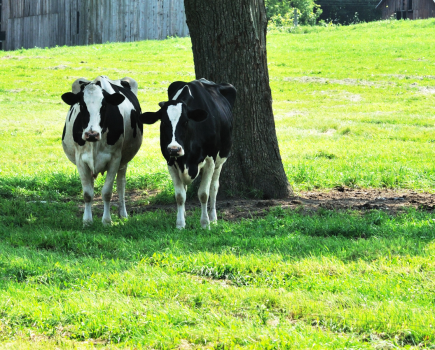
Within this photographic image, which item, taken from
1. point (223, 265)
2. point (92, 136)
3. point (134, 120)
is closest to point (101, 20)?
point (134, 120)

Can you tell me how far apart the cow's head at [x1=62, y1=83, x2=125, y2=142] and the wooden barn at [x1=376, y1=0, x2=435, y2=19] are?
167ft

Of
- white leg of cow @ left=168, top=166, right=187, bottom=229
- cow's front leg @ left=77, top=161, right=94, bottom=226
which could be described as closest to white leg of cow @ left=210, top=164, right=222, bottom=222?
white leg of cow @ left=168, top=166, right=187, bottom=229

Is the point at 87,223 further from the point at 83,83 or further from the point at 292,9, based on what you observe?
→ the point at 292,9

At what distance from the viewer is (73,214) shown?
8531 mm

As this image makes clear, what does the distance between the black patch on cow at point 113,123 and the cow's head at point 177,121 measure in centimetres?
83

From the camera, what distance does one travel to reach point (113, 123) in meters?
7.75

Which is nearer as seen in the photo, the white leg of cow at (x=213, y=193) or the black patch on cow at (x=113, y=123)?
the black patch on cow at (x=113, y=123)

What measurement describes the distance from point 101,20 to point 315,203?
29.8 metres

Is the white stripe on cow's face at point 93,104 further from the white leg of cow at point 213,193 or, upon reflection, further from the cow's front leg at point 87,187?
the white leg of cow at point 213,193

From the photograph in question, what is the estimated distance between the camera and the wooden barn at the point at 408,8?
55.9 meters

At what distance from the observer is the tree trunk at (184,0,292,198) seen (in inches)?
357

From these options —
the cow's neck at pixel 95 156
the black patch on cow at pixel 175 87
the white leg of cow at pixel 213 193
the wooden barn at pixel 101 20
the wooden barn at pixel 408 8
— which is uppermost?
the wooden barn at pixel 408 8

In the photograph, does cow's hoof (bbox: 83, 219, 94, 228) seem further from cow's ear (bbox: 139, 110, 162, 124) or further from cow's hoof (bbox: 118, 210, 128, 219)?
cow's ear (bbox: 139, 110, 162, 124)

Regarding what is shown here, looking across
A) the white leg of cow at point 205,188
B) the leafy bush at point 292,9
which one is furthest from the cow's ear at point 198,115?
the leafy bush at point 292,9
